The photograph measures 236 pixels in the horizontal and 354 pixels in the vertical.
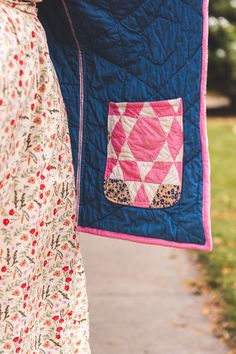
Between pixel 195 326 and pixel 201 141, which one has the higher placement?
pixel 201 141

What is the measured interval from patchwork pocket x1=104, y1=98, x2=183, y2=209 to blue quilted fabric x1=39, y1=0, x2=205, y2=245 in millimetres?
23

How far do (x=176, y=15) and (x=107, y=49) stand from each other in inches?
10.0

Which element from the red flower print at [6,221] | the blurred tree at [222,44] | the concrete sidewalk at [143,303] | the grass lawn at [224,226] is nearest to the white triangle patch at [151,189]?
the red flower print at [6,221]

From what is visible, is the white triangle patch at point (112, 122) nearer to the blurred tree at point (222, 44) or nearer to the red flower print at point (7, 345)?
the red flower print at point (7, 345)

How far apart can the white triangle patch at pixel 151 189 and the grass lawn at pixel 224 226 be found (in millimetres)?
1571

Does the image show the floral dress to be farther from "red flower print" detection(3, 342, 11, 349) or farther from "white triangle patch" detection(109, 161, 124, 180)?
"white triangle patch" detection(109, 161, 124, 180)

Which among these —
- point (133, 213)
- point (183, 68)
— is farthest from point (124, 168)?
point (183, 68)

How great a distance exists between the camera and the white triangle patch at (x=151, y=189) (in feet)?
8.91

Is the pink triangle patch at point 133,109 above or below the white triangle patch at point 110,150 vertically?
above

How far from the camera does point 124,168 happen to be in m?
2.75

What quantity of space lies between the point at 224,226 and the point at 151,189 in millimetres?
3663

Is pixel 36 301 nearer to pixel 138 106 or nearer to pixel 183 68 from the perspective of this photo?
pixel 138 106

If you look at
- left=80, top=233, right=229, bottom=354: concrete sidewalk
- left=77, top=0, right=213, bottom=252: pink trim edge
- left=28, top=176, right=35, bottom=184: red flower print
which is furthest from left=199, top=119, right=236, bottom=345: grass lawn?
left=28, top=176, right=35, bottom=184: red flower print

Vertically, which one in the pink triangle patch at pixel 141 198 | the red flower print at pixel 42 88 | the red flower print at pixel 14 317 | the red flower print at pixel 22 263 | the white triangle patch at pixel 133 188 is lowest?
the red flower print at pixel 14 317
